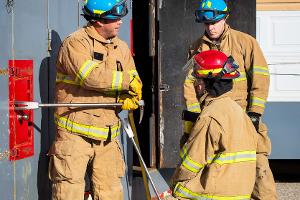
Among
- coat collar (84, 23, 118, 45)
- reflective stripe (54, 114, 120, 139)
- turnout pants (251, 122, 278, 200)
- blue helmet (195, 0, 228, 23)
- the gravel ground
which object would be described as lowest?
the gravel ground

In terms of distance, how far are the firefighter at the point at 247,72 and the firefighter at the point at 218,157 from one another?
5.13 ft

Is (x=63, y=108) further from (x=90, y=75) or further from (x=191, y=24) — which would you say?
(x=191, y=24)

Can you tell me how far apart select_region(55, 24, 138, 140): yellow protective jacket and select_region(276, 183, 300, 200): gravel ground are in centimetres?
389

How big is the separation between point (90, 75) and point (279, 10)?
4.60 metres

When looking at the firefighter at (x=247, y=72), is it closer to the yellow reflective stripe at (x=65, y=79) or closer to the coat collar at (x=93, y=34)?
the coat collar at (x=93, y=34)

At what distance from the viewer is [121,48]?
18.3ft

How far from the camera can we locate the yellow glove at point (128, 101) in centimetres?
527

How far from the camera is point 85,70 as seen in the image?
16.5ft

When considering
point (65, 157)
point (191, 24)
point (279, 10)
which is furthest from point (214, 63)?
point (279, 10)

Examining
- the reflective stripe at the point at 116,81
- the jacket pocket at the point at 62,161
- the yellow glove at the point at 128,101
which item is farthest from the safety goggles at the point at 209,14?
the jacket pocket at the point at 62,161

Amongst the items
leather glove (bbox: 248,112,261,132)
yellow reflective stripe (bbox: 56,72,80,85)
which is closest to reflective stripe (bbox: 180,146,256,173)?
yellow reflective stripe (bbox: 56,72,80,85)

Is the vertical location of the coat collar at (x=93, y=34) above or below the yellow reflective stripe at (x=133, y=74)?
above

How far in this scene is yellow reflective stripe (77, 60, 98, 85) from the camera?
5.04 meters

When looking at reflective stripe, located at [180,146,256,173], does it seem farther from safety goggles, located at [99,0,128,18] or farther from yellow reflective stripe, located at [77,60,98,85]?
safety goggles, located at [99,0,128,18]
